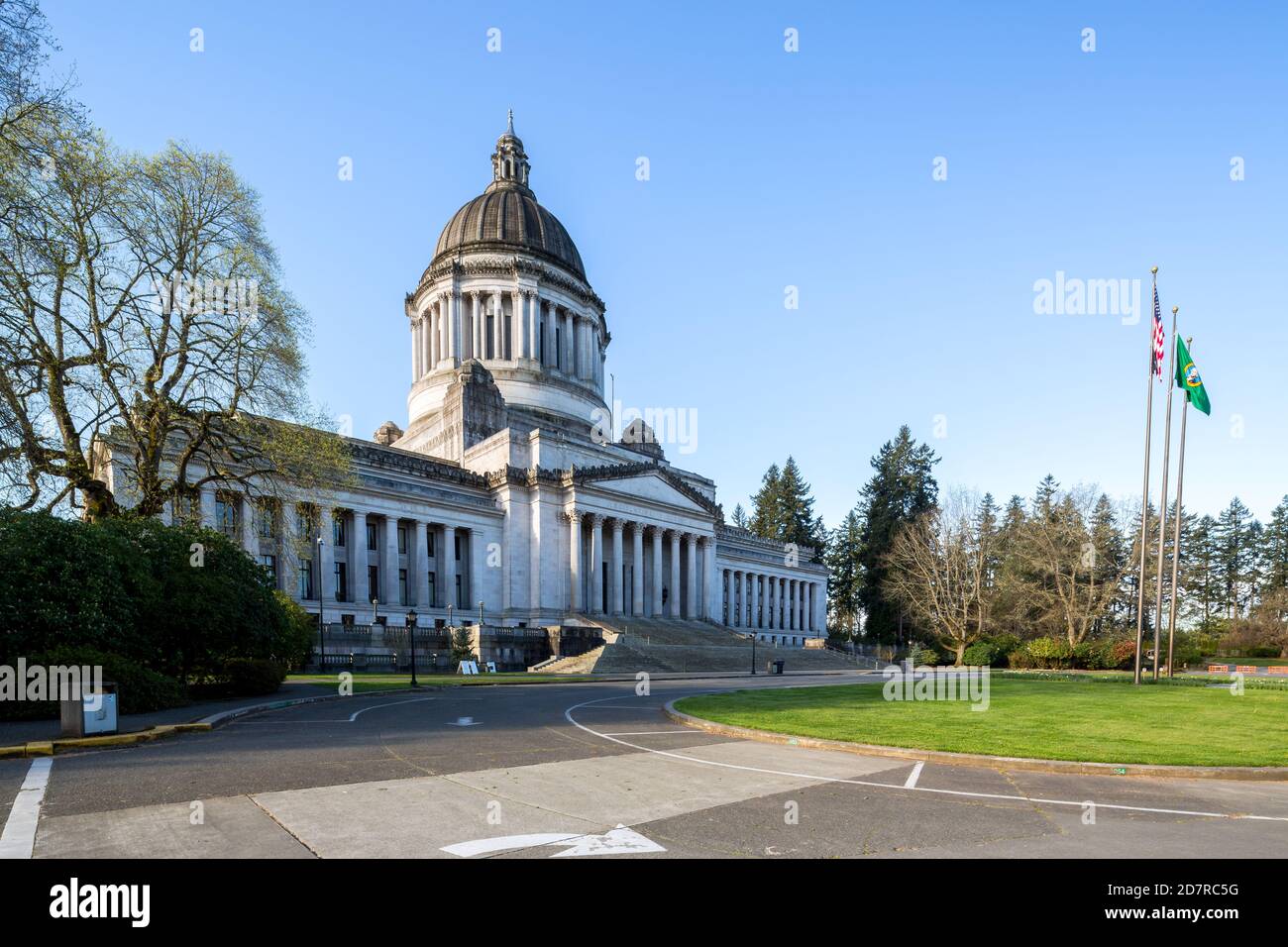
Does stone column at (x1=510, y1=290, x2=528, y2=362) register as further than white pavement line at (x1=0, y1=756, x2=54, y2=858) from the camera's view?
Yes

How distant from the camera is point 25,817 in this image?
752 cm

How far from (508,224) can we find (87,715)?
3001 inches

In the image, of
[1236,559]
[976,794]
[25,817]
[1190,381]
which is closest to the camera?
[25,817]

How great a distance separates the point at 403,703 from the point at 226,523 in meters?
34.7

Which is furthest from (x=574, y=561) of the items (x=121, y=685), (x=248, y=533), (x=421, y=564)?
(x=121, y=685)

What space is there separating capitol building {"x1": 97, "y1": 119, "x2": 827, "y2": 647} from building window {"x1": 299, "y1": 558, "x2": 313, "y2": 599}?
11cm

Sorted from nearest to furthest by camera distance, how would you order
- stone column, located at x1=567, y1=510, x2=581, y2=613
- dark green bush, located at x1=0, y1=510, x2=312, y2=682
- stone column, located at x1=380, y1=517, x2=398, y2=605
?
dark green bush, located at x1=0, y1=510, x2=312, y2=682 < stone column, located at x1=380, y1=517, x2=398, y2=605 < stone column, located at x1=567, y1=510, x2=581, y2=613

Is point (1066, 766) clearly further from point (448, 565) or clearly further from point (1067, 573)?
point (1067, 573)

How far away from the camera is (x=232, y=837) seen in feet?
21.8

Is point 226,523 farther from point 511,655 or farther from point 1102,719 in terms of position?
point 1102,719

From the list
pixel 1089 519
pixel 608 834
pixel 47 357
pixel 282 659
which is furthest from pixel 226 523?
pixel 1089 519

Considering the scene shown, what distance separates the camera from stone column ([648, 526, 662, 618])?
68500 millimetres

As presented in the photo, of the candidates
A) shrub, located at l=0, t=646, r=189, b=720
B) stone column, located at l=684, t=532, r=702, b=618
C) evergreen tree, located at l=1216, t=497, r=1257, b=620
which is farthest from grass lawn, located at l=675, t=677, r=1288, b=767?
evergreen tree, located at l=1216, t=497, r=1257, b=620

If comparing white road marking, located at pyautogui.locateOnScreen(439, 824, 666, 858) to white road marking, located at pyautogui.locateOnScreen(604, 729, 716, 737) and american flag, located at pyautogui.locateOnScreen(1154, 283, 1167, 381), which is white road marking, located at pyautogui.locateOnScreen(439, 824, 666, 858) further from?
american flag, located at pyautogui.locateOnScreen(1154, 283, 1167, 381)
